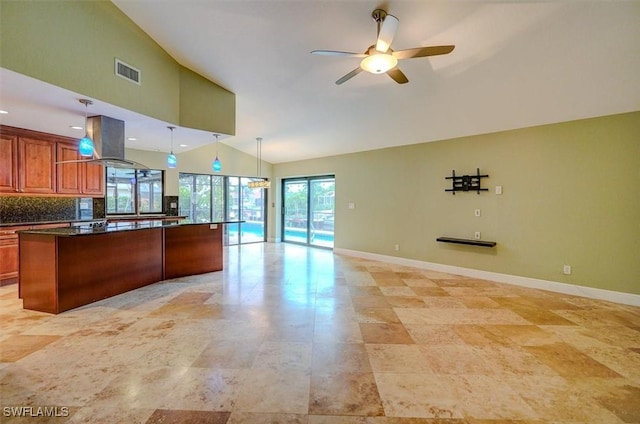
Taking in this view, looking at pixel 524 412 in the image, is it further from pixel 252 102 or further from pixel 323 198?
pixel 323 198

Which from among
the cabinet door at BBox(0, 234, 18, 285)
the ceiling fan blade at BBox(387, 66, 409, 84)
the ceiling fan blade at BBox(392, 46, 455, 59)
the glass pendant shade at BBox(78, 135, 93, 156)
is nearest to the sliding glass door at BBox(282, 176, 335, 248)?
the ceiling fan blade at BBox(387, 66, 409, 84)

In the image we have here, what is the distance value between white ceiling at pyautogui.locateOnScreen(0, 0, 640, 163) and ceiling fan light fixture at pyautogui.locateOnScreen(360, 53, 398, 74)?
0.58 metres

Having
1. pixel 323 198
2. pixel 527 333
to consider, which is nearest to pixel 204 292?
pixel 527 333

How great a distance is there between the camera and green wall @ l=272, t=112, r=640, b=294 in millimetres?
3734

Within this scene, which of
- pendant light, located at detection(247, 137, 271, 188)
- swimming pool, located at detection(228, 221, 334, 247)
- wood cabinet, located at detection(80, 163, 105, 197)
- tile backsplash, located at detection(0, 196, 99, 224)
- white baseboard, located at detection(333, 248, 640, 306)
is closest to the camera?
white baseboard, located at detection(333, 248, 640, 306)

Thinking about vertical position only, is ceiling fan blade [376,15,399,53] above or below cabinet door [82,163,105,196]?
above

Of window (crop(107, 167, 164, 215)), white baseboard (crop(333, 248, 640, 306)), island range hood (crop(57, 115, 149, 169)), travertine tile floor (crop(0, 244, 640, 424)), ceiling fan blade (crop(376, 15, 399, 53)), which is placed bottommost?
travertine tile floor (crop(0, 244, 640, 424))

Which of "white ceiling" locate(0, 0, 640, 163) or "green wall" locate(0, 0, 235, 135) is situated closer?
"green wall" locate(0, 0, 235, 135)

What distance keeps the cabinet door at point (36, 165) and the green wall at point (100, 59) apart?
Result: 2.55 m

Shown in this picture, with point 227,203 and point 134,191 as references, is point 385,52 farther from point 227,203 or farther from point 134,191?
point 227,203

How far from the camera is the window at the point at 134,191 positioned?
6.07 m

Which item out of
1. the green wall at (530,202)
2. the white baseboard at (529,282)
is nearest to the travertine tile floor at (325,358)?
the white baseboard at (529,282)

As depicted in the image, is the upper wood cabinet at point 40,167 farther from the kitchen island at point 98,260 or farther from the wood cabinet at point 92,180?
the kitchen island at point 98,260

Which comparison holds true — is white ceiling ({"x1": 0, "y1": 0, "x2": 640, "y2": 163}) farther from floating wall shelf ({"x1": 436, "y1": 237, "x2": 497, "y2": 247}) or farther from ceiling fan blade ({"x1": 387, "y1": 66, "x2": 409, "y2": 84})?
floating wall shelf ({"x1": 436, "y1": 237, "x2": 497, "y2": 247})
